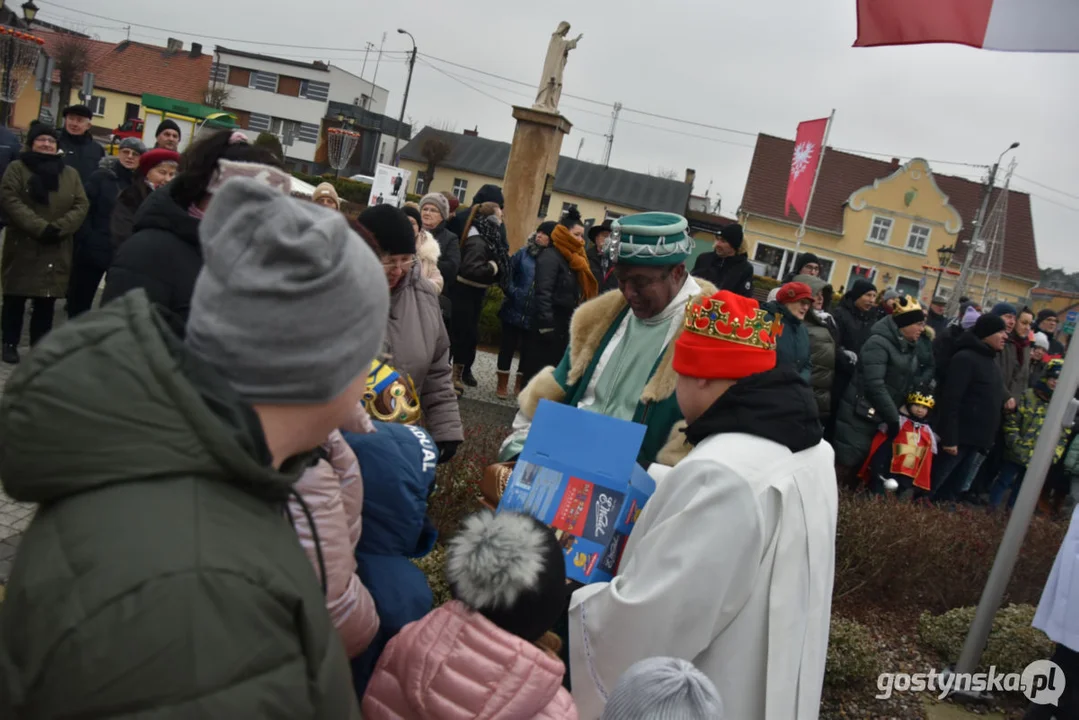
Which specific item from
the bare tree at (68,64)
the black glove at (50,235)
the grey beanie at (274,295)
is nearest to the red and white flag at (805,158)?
the black glove at (50,235)

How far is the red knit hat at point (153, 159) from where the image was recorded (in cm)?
584

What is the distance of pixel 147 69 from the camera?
65.0 m

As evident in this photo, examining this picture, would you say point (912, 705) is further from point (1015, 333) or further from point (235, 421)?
point (1015, 333)

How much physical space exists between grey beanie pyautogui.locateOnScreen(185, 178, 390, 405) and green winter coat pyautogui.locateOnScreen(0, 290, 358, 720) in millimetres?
61

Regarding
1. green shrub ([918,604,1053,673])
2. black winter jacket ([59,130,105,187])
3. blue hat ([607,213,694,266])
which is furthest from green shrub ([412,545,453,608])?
black winter jacket ([59,130,105,187])

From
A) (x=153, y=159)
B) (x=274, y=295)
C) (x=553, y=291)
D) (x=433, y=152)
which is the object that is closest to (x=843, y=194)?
(x=433, y=152)

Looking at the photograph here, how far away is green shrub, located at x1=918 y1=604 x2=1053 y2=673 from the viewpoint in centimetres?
504

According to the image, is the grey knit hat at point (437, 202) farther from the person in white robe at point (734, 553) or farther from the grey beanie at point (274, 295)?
the grey beanie at point (274, 295)

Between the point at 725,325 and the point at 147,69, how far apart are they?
73495mm

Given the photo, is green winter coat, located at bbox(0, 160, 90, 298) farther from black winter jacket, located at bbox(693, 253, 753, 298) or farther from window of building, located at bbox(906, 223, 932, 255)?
window of building, located at bbox(906, 223, 932, 255)

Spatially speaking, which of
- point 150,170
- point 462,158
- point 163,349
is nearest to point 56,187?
point 150,170

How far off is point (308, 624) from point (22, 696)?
1.00 feet

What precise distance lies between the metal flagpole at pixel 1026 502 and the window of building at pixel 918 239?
48507 mm

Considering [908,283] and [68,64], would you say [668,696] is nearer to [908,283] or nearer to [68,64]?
[908,283]
